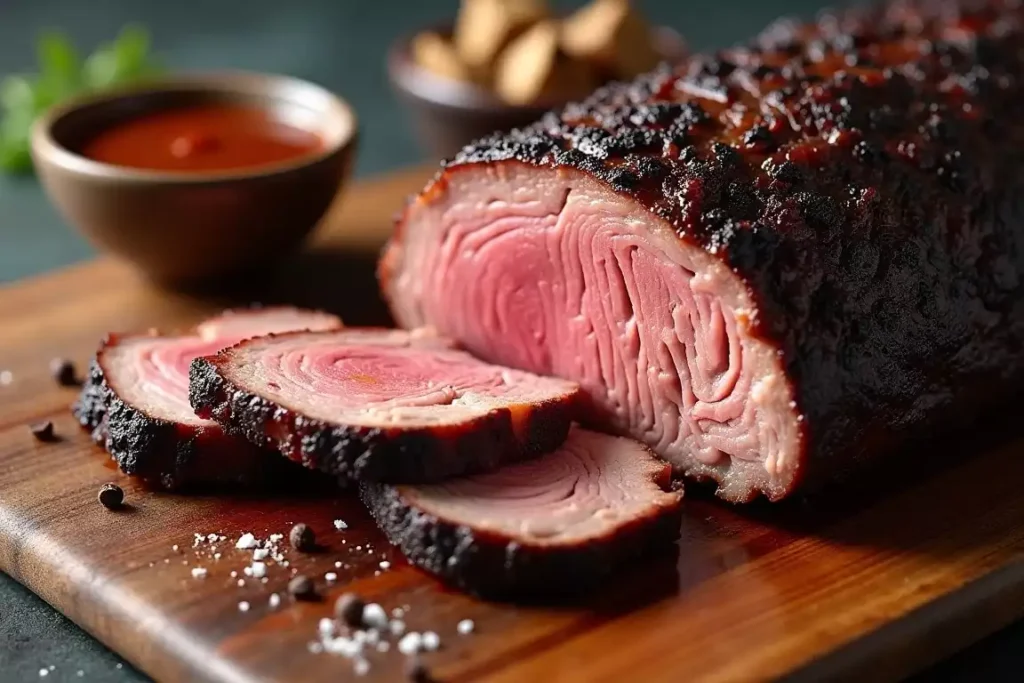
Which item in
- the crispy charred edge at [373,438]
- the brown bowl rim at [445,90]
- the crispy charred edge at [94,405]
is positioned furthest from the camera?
the brown bowl rim at [445,90]

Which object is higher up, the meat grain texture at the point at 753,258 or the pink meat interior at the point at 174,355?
the meat grain texture at the point at 753,258

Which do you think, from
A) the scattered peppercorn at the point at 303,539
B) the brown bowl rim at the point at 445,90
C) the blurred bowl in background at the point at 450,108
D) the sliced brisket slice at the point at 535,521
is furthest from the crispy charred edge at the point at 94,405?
the brown bowl rim at the point at 445,90

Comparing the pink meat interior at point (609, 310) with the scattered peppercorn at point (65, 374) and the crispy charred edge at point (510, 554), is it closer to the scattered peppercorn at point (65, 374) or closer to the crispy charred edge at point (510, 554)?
the crispy charred edge at point (510, 554)

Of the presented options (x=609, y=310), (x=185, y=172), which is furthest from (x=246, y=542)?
(x=185, y=172)

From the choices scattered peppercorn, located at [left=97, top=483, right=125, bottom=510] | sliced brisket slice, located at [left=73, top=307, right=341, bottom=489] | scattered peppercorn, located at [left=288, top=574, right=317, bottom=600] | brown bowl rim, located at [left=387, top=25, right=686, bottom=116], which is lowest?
scattered peppercorn, located at [left=97, top=483, right=125, bottom=510]

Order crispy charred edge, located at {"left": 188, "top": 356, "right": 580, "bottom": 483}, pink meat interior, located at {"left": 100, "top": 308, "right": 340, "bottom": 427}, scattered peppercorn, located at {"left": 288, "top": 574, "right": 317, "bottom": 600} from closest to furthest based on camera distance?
scattered peppercorn, located at {"left": 288, "top": 574, "right": 317, "bottom": 600}, crispy charred edge, located at {"left": 188, "top": 356, "right": 580, "bottom": 483}, pink meat interior, located at {"left": 100, "top": 308, "right": 340, "bottom": 427}

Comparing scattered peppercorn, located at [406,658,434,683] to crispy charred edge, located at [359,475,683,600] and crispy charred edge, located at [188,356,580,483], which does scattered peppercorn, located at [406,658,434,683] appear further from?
crispy charred edge, located at [188,356,580,483]

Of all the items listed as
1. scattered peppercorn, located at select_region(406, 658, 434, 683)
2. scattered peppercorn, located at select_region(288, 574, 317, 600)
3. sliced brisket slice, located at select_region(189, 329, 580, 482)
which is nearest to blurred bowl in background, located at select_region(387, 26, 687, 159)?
sliced brisket slice, located at select_region(189, 329, 580, 482)
